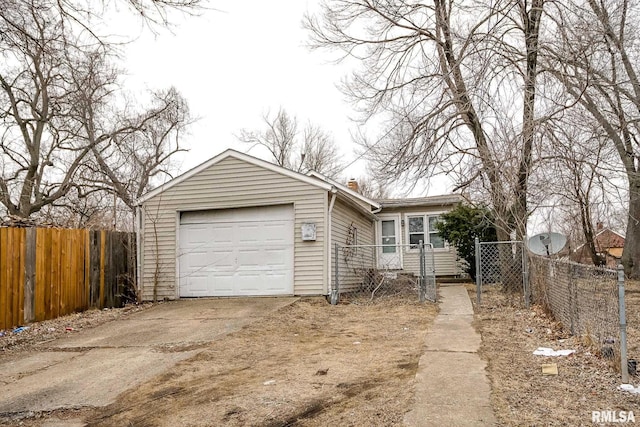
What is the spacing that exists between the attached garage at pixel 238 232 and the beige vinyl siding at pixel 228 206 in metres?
0.02

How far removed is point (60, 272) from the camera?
30.8 feet

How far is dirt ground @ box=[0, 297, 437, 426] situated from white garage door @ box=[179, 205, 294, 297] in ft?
9.68

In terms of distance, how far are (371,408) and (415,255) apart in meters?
13.2

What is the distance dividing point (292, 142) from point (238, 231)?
23.7 metres

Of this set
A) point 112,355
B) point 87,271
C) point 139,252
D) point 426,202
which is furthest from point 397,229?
point 112,355

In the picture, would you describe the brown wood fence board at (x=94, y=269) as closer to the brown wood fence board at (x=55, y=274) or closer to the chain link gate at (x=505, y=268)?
the brown wood fence board at (x=55, y=274)

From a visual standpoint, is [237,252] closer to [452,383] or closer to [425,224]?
[452,383]

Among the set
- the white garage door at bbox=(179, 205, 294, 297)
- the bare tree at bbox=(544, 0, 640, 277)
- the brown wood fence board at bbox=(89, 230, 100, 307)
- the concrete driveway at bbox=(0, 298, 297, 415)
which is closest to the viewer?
the concrete driveway at bbox=(0, 298, 297, 415)

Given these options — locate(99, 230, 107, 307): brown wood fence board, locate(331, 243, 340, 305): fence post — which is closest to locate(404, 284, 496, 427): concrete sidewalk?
locate(331, 243, 340, 305): fence post

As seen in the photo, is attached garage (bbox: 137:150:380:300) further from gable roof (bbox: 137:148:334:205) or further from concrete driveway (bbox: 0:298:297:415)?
concrete driveway (bbox: 0:298:297:415)

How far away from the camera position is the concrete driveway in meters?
5.00

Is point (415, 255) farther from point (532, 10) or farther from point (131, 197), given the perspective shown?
point (131, 197)

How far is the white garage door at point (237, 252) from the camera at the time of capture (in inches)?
433

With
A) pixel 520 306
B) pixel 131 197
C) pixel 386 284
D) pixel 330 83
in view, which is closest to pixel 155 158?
pixel 131 197
